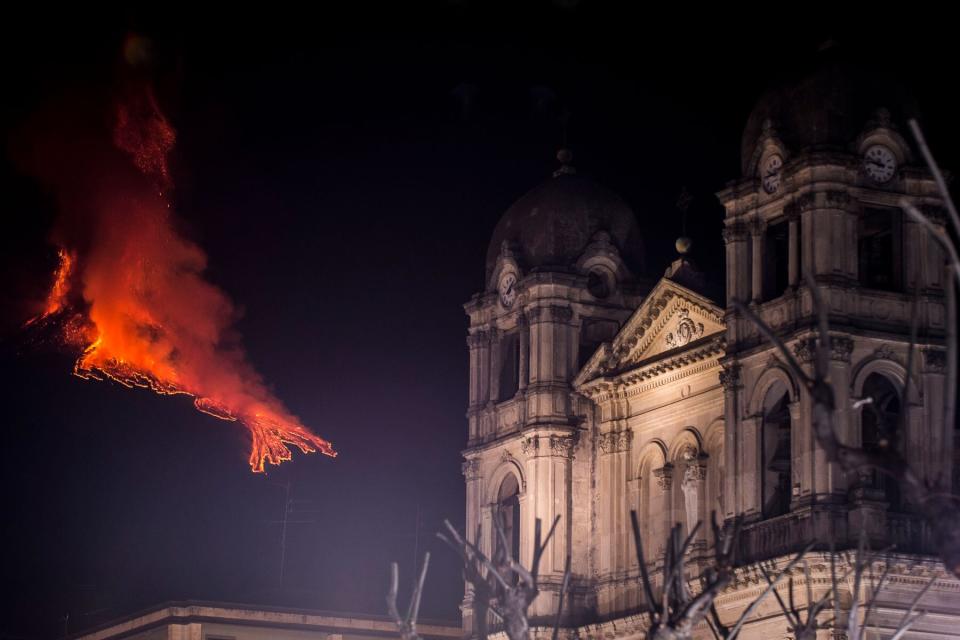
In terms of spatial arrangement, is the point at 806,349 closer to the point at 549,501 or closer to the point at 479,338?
the point at 549,501

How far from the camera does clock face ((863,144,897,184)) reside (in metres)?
47.3

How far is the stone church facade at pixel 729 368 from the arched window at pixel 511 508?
0.07 metres

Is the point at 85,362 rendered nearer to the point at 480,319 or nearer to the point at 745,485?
the point at 480,319

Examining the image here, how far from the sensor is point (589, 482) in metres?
56.0

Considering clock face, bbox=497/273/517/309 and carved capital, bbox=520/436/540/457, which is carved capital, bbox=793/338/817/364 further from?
clock face, bbox=497/273/517/309

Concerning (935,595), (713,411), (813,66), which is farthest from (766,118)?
(935,595)

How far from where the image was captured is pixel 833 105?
47.4 meters

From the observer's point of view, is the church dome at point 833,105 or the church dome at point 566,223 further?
the church dome at point 566,223

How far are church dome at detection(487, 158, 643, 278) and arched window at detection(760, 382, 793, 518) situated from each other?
10308mm

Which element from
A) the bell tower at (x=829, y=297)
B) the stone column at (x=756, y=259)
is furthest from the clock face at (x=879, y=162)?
the stone column at (x=756, y=259)

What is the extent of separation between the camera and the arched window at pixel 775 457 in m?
47.6

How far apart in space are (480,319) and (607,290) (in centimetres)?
388

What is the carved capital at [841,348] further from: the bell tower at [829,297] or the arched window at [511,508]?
the arched window at [511,508]

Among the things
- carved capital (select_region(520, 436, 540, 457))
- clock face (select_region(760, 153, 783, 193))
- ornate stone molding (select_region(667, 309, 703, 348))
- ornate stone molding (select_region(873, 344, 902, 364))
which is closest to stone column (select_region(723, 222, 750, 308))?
clock face (select_region(760, 153, 783, 193))
